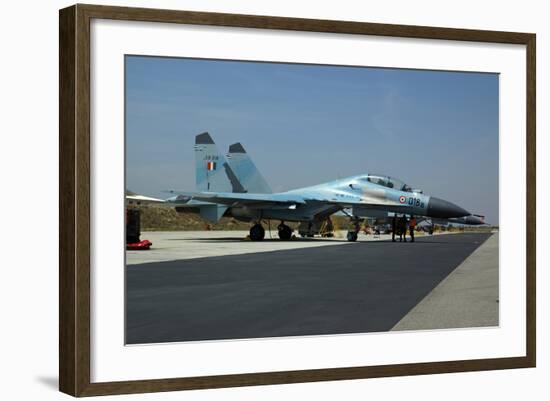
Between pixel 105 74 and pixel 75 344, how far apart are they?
2816 millimetres

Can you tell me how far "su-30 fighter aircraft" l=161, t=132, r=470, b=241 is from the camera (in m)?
17.8

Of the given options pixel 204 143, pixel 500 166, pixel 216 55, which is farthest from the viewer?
pixel 204 143

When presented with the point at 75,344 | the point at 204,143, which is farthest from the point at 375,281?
the point at 75,344

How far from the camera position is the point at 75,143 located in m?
7.66

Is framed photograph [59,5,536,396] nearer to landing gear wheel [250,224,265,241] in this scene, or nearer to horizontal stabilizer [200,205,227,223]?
horizontal stabilizer [200,205,227,223]

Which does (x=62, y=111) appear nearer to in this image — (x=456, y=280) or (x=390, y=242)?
(x=456, y=280)

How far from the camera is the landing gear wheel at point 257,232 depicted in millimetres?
29703

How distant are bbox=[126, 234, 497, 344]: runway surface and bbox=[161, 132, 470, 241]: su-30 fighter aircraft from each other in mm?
1440

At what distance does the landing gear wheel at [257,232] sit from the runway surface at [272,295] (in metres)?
8.54

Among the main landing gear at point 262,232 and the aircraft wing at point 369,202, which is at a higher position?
the aircraft wing at point 369,202

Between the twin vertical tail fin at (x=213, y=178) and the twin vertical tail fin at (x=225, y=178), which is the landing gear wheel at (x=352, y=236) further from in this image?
the twin vertical tail fin at (x=213, y=178)

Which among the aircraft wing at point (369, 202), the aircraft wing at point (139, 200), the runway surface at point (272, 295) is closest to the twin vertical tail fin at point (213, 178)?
the runway surface at point (272, 295)

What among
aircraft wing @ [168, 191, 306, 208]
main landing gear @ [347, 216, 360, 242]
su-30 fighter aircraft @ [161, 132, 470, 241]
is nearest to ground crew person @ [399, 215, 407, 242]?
su-30 fighter aircraft @ [161, 132, 470, 241]

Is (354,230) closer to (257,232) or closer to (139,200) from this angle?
(257,232)
